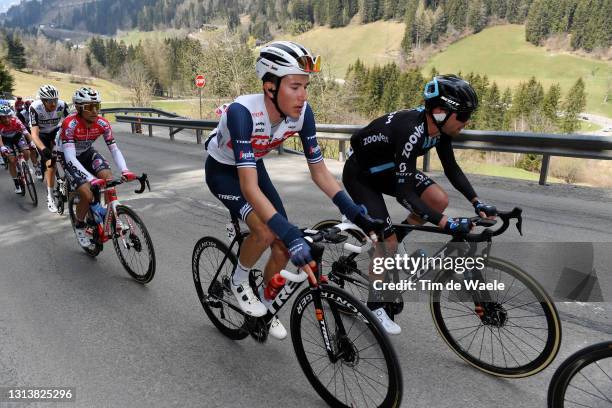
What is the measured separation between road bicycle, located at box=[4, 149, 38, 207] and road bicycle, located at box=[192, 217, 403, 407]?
23.5 feet

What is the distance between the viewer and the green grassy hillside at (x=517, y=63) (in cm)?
11506

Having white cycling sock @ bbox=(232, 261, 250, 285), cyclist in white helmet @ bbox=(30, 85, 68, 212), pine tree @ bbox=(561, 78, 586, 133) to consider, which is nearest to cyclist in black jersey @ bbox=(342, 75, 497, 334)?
white cycling sock @ bbox=(232, 261, 250, 285)

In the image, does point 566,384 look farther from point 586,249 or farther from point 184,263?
point 184,263

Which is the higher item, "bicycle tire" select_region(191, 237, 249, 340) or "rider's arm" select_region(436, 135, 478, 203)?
"rider's arm" select_region(436, 135, 478, 203)

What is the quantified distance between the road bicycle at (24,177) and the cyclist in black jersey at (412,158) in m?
7.37

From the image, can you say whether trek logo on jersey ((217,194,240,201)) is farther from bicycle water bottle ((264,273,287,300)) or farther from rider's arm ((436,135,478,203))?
rider's arm ((436,135,478,203))

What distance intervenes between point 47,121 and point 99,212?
5.15 meters

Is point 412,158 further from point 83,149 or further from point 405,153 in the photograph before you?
point 83,149

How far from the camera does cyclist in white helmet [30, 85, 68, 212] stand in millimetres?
8008

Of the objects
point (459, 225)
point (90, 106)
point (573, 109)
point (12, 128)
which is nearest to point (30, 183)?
point (12, 128)

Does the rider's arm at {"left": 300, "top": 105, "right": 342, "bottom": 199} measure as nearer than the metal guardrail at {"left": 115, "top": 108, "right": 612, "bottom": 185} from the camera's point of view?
Yes

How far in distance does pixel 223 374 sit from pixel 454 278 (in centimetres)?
188

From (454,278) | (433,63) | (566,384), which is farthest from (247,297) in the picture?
(433,63)

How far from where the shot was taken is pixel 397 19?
7589 inches
